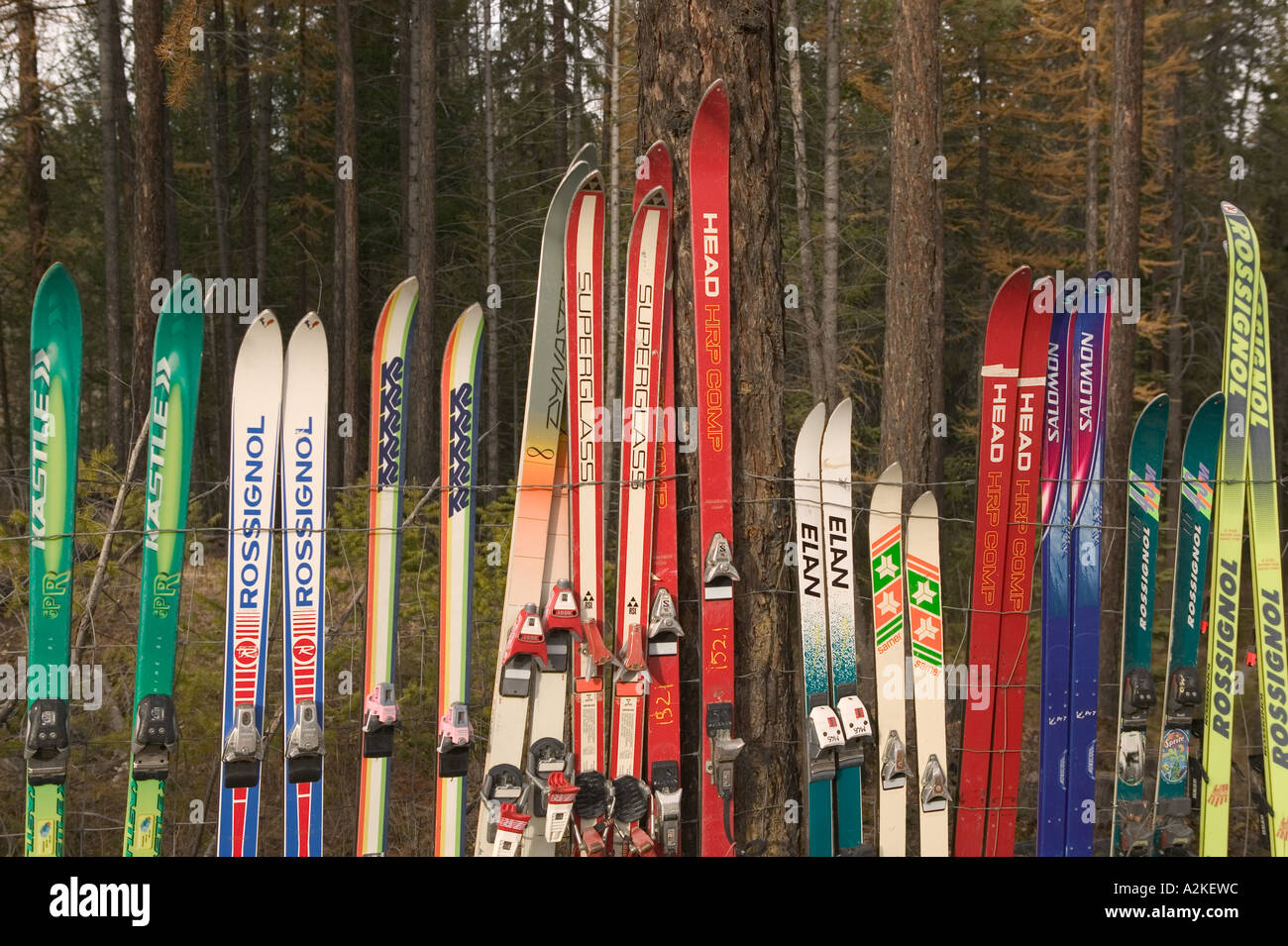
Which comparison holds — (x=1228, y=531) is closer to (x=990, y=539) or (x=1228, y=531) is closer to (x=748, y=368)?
(x=990, y=539)

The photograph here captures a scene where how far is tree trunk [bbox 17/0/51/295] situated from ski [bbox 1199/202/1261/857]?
10515mm

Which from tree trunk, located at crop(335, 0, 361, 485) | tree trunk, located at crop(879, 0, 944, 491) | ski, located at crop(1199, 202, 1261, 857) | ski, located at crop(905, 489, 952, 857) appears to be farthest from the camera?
tree trunk, located at crop(335, 0, 361, 485)

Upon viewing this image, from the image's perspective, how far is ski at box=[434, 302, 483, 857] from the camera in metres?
3.21

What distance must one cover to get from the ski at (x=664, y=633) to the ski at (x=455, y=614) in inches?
23.1

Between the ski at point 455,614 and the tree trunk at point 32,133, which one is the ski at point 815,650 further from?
the tree trunk at point 32,133

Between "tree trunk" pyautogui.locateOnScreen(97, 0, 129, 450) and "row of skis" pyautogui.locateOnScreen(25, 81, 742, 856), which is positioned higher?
"tree trunk" pyautogui.locateOnScreen(97, 0, 129, 450)

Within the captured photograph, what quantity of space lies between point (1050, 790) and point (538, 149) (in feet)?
45.1

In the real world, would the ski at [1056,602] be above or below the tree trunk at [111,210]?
below

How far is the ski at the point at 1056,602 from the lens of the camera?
350 cm

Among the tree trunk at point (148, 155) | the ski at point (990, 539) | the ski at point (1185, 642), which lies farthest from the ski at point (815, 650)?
the tree trunk at point (148, 155)

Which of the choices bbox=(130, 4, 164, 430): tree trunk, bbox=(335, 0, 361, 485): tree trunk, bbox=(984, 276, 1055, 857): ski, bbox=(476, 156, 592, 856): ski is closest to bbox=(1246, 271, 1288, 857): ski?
bbox=(984, 276, 1055, 857): ski

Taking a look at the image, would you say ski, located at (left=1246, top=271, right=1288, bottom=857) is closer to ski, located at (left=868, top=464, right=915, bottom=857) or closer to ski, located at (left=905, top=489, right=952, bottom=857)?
ski, located at (left=905, top=489, right=952, bottom=857)

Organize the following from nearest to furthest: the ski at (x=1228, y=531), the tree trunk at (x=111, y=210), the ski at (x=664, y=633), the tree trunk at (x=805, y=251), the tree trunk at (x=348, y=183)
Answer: the ski at (x=664, y=633), the ski at (x=1228, y=531), the tree trunk at (x=805, y=251), the tree trunk at (x=111, y=210), the tree trunk at (x=348, y=183)

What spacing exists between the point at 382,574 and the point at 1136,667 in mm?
2512
